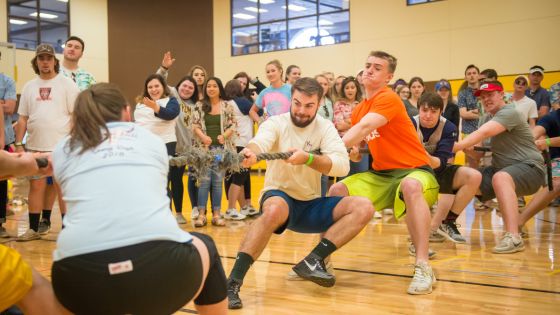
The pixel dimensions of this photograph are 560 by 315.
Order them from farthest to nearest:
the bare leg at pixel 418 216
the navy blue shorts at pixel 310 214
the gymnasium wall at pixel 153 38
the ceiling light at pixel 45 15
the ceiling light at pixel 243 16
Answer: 1. the ceiling light at pixel 243 16
2. the gymnasium wall at pixel 153 38
3. the ceiling light at pixel 45 15
4. the bare leg at pixel 418 216
5. the navy blue shorts at pixel 310 214

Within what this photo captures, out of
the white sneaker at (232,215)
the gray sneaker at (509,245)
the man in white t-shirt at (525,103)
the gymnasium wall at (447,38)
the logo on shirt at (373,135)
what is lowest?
the white sneaker at (232,215)

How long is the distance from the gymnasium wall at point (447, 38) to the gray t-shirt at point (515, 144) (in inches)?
362

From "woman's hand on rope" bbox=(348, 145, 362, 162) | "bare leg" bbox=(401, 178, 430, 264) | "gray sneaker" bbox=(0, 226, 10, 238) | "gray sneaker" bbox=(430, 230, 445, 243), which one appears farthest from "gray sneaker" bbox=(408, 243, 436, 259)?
"gray sneaker" bbox=(0, 226, 10, 238)

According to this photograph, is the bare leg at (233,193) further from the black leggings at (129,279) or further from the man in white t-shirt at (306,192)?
the black leggings at (129,279)

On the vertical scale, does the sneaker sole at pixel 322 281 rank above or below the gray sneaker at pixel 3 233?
above

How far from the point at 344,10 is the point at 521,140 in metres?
12.4

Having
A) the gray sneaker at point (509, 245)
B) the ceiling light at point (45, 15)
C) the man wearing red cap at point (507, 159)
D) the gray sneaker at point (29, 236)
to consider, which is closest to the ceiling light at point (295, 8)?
the ceiling light at point (45, 15)

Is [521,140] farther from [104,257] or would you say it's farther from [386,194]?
[104,257]

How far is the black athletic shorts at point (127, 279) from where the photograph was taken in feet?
6.73

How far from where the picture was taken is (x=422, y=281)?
12.7ft

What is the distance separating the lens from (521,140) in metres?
5.45

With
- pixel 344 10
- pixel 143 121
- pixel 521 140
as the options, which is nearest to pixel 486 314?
pixel 521 140

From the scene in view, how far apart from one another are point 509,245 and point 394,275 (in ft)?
4.52

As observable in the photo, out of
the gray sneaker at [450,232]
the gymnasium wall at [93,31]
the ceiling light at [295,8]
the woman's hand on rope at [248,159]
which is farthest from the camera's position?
the ceiling light at [295,8]
